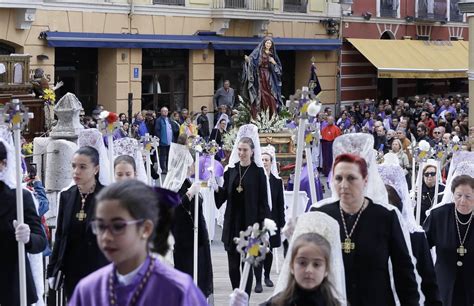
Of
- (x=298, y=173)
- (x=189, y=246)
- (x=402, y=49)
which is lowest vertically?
(x=189, y=246)

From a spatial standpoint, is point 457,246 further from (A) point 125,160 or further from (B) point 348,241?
(A) point 125,160

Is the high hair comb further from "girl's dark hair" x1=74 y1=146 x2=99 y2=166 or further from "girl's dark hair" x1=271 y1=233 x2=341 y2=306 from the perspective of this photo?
"girl's dark hair" x1=74 y1=146 x2=99 y2=166

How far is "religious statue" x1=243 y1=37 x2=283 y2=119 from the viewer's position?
19422 mm

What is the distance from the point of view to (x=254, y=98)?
19.4 meters

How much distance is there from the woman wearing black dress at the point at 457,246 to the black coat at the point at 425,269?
35.7 inches

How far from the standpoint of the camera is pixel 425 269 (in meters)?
6.77

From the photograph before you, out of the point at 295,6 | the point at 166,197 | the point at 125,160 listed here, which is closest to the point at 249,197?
the point at 125,160

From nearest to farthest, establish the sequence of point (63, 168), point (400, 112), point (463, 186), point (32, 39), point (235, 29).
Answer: point (463, 186)
point (63, 168)
point (32, 39)
point (400, 112)
point (235, 29)

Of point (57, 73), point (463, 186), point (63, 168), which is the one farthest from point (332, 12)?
point (463, 186)

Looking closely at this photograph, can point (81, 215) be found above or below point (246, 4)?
below

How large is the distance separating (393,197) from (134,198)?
3424 millimetres

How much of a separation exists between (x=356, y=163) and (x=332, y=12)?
91.3 feet

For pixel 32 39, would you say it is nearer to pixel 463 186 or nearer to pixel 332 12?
pixel 332 12

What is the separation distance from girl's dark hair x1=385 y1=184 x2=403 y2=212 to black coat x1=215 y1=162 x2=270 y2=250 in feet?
12.8
